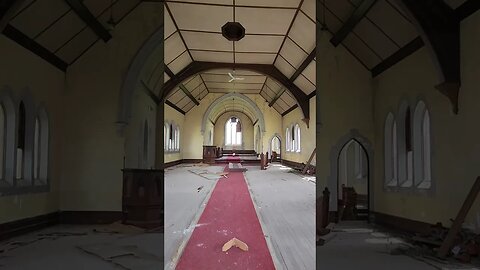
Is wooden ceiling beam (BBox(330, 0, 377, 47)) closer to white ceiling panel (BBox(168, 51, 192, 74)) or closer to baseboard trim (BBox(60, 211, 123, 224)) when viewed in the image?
baseboard trim (BBox(60, 211, 123, 224))

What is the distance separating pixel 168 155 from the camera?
3881 mm

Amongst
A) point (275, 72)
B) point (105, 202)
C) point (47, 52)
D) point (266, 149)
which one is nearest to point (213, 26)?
point (275, 72)

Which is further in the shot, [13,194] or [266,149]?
[266,149]

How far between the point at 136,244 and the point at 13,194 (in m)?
1.68

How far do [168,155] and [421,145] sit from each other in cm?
251

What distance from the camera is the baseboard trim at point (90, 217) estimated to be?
278 centimetres

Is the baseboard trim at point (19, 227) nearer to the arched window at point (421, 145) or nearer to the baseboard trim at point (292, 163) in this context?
the arched window at point (421, 145)

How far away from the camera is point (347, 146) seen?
237cm

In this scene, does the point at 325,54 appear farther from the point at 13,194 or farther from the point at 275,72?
the point at 275,72

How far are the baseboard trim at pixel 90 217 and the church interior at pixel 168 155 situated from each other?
0.01m

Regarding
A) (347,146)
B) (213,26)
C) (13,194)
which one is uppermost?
(213,26)

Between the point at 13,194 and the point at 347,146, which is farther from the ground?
the point at 347,146

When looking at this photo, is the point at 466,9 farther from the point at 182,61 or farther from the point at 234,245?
the point at 182,61

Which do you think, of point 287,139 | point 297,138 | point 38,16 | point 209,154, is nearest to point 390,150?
point 38,16
